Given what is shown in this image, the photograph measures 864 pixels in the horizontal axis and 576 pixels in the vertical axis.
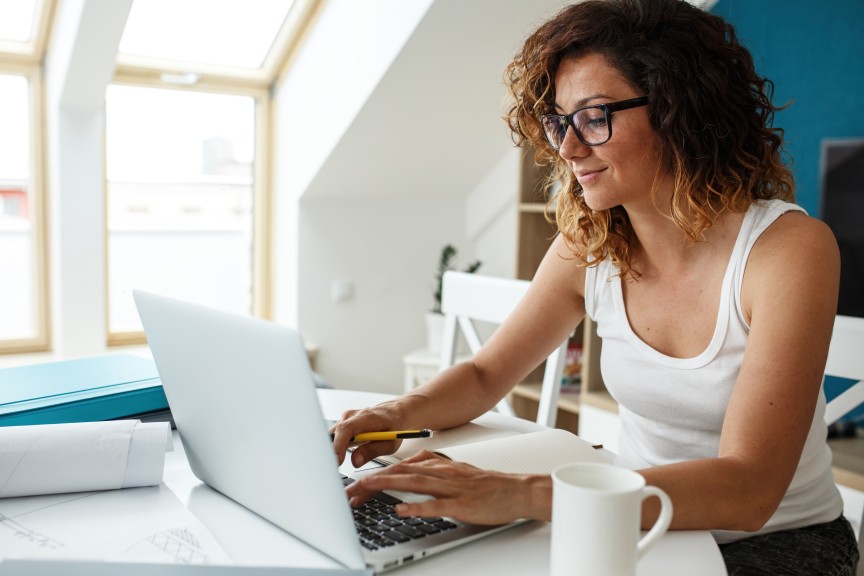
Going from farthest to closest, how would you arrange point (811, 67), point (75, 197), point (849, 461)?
point (75, 197)
point (811, 67)
point (849, 461)

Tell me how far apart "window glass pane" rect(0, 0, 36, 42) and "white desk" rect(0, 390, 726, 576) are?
2.37 metres

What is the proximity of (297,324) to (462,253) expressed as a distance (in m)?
0.78

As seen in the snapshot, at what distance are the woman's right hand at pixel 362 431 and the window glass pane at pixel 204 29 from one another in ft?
7.45

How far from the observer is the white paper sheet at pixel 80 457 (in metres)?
0.92

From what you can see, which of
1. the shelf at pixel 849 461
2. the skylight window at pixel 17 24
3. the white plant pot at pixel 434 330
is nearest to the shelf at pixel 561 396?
the white plant pot at pixel 434 330

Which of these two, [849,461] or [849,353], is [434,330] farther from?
[849,353]

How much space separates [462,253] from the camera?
141 inches

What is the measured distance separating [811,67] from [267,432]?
255cm

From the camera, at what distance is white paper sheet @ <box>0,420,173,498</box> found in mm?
923

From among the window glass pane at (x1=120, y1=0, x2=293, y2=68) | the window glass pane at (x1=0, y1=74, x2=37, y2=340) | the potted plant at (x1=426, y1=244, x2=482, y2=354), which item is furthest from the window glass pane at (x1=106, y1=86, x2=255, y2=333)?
the potted plant at (x1=426, y1=244, x2=482, y2=354)

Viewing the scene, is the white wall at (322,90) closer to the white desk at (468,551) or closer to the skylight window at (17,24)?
the skylight window at (17,24)

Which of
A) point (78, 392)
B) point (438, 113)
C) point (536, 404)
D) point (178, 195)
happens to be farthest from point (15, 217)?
point (78, 392)

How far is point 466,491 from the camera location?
83cm

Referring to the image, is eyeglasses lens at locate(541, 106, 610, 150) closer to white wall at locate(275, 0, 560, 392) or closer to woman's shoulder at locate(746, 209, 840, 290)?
woman's shoulder at locate(746, 209, 840, 290)
